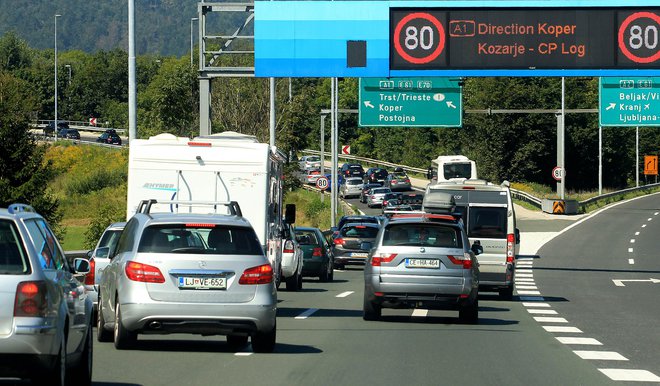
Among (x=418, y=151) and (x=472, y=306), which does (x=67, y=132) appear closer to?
(x=418, y=151)

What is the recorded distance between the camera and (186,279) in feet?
48.6

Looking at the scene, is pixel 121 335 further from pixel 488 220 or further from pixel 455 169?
pixel 455 169

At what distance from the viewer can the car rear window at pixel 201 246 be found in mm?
15047

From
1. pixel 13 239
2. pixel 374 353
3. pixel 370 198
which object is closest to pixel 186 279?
pixel 374 353

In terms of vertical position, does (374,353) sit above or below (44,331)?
below

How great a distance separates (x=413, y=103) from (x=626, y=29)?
737 inches

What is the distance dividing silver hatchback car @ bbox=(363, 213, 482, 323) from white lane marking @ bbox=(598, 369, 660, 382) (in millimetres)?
6697

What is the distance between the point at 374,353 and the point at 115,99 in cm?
16285

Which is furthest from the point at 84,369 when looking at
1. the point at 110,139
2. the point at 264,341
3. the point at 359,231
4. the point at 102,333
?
the point at 110,139

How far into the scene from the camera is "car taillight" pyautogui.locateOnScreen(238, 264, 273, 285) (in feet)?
49.0

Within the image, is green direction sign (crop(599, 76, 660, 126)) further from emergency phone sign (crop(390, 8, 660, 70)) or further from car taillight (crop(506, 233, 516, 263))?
car taillight (crop(506, 233, 516, 263))

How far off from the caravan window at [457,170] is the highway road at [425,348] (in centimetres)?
4441

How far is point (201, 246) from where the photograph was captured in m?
15.5

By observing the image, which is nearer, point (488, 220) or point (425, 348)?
point (425, 348)
